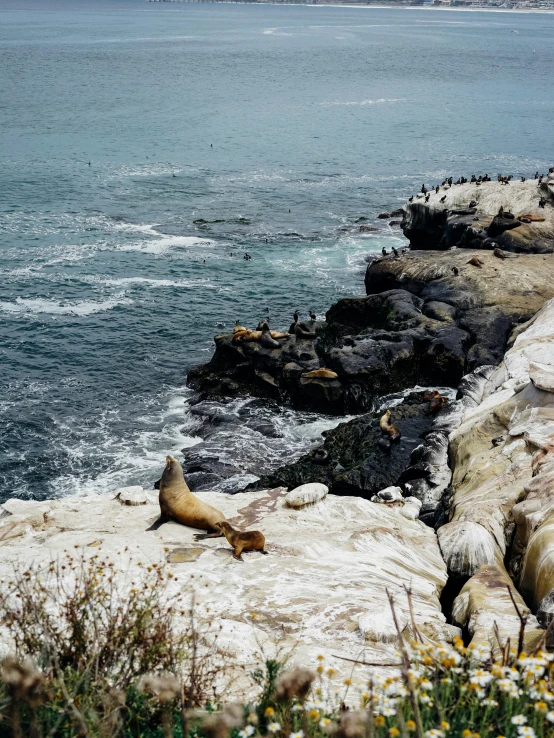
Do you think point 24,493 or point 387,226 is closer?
point 24,493

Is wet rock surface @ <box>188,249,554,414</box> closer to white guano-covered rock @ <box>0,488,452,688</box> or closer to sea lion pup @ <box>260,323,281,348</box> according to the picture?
sea lion pup @ <box>260,323,281,348</box>

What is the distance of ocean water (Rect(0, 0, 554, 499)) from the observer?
29203 millimetres

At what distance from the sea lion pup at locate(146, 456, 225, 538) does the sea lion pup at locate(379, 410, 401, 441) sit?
34.9 ft

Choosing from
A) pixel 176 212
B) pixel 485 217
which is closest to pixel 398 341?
pixel 485 217

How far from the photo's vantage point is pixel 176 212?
55562 millimetres

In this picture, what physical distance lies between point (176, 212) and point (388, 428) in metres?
34.8

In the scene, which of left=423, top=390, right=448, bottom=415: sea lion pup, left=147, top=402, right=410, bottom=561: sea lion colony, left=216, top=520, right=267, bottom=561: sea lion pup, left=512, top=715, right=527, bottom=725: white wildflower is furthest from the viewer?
left=423, top=390, right=448, bottom=415: sea lion pup

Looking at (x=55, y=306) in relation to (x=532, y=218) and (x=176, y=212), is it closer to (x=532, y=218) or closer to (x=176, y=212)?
(x=176, y=212)

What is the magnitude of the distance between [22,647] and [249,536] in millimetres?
5478

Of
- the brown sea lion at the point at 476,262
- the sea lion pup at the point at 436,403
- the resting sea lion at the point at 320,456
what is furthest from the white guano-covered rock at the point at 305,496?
the brown sea lion at the point at 476,262

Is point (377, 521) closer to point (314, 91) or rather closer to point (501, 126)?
point (501, 126)

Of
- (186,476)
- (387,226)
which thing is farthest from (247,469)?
(387,226)

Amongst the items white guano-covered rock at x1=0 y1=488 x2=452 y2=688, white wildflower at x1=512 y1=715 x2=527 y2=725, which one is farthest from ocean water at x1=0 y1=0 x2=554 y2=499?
white wildflower at x1=512 y1=715 x2=527 y2=725

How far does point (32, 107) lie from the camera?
9181cm
